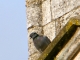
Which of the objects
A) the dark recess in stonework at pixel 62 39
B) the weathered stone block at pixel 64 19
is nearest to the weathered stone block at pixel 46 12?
the weathered stone block at pixel 64 19

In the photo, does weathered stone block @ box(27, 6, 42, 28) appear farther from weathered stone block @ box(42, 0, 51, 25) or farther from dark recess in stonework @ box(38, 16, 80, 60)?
dark recess in stonework @ box(38, 16, 80, 60)

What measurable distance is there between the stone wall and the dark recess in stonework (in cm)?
76

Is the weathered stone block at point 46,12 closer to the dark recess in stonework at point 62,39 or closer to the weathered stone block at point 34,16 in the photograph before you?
the weathered stone block at point 34,16

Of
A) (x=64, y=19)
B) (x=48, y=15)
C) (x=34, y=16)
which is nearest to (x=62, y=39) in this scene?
(x=64, y=19)

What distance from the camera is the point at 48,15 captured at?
13.0 ft

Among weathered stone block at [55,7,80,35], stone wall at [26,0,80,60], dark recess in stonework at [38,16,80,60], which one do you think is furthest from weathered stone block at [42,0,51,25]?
dark recess in stonework at [38,16,80,60]

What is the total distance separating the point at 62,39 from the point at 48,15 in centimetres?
121

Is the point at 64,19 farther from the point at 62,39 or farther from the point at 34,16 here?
the point at 62,39

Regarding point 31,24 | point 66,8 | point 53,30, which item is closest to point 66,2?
point 66,8

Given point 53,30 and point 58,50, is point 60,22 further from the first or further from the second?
point 58,50

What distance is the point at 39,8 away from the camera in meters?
4.15

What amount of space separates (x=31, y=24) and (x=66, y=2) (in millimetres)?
572

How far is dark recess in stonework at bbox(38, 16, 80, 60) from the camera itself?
9.07 feet

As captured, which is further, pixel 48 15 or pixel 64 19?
pixel 48 15
